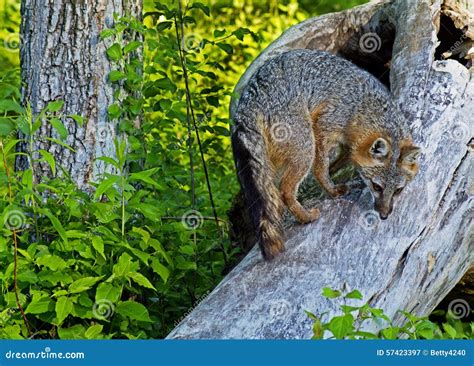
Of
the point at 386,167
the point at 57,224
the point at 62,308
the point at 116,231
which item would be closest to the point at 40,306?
the point at 62,308

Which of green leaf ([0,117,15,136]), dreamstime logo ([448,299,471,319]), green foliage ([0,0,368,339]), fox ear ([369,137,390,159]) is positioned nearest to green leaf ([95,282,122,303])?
green foliage ([0,0,368,339])

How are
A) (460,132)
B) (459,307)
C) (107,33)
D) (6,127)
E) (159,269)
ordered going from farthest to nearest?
(459,307)
(107,33)
(460,132)
(159,269)
(6,127)

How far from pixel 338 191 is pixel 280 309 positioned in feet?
3.73

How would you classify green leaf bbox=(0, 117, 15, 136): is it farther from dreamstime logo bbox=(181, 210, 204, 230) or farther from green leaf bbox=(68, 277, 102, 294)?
dreamstime logo bbox=(181, 210, 204, 230)

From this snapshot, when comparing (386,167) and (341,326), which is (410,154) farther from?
(341,326)

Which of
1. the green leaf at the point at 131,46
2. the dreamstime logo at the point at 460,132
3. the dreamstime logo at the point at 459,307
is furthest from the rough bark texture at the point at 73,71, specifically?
the dreamstime logo at the point at 459,307

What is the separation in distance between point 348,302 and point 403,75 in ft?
5.85

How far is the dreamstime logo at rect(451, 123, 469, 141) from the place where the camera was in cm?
522

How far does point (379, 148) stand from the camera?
5371 millimetres

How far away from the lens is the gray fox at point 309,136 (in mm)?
4879

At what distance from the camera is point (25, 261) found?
463 cm

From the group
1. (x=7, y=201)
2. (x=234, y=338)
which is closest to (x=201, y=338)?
(x=234, y=338)

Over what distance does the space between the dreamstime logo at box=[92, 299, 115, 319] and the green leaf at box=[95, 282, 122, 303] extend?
16 mm

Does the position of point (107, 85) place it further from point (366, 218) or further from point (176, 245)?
point (366, 218)
